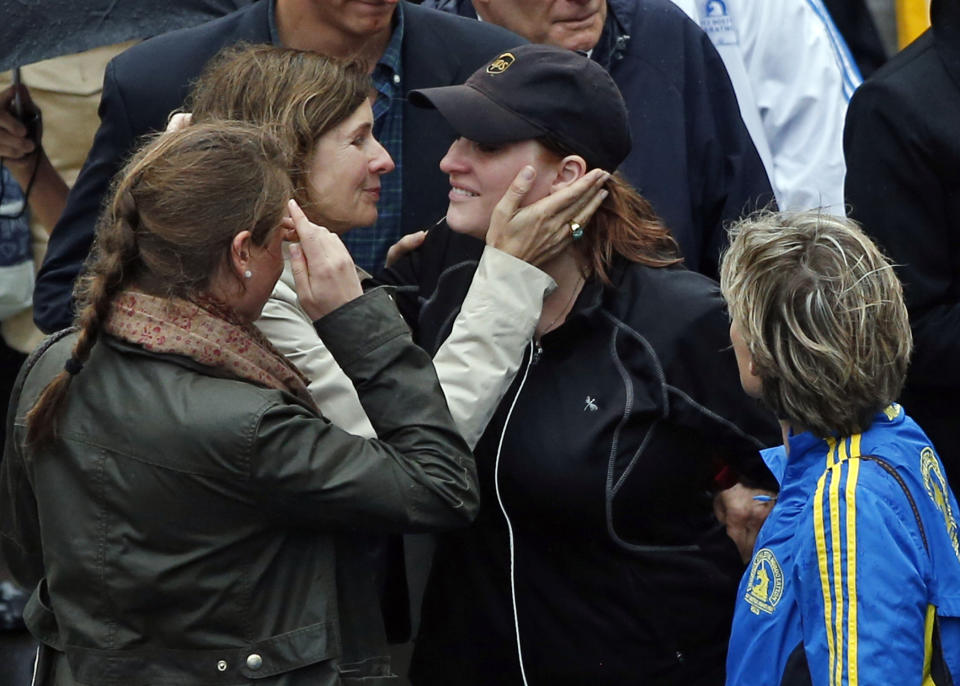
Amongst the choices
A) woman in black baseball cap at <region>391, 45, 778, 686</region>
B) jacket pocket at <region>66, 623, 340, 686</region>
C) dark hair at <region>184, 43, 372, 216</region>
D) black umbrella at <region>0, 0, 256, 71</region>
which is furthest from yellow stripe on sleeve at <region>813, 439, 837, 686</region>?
black umbrella at <region>0, 0, 256, 71</region>

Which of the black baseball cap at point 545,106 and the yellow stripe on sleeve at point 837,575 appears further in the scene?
the black baseball cap at point 545,106

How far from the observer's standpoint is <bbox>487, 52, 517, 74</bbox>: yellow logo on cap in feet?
9.55

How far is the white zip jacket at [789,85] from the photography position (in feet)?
13.8

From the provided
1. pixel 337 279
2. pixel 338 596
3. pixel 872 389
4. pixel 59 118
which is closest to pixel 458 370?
pixel 337 279

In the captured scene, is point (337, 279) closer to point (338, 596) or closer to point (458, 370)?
point (458, 370)

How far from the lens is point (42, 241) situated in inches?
168

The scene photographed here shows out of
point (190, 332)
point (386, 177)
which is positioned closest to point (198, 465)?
point (190, 332)

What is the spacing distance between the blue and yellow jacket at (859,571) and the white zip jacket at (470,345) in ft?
1.70

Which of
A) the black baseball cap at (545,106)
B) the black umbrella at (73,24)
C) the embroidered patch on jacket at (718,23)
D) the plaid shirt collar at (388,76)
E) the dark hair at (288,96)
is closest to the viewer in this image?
the dark hair at (288,96)

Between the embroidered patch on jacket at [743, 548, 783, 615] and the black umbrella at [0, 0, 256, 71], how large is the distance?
223cm

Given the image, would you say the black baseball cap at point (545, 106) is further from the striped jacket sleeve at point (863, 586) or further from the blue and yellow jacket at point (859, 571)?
the striped jacket sleeve at point (863, 586)

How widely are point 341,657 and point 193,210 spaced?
71 cm

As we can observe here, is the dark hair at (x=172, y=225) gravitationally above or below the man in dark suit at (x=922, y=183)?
above

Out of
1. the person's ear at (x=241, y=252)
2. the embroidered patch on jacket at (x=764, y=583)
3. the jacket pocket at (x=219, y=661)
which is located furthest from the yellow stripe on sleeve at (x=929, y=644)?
the person's ear at (x=241, y=252)
